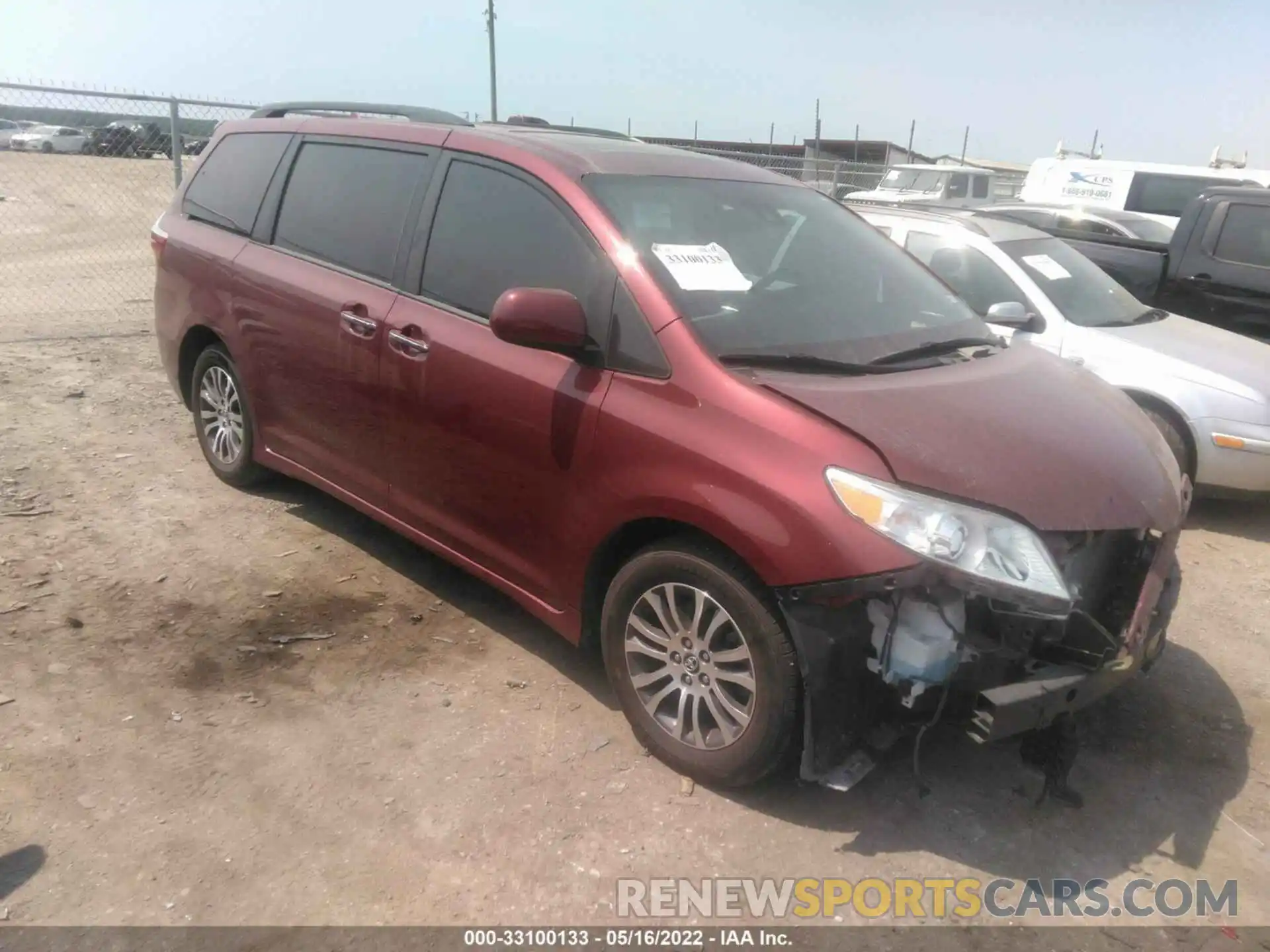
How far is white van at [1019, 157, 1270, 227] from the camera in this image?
13.9 metres

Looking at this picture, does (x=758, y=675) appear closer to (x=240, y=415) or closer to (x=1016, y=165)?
(x=240, y=415)

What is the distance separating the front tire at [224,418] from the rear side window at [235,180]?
0.66m

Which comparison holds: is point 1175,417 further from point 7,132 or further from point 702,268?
point 7,132

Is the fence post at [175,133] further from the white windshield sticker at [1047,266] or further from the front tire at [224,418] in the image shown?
the white windshield sticker at [1047,266]

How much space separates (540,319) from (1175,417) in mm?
4153

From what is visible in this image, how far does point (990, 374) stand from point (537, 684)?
1941mm

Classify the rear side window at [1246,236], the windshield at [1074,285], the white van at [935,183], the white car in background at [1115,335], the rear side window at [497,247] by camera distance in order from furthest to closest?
the white van at [935,183] → the rear side window at [1246,236] → the windshield at [1074,285] → the white car in background at [1115,335] → the rear side window at [497,247]

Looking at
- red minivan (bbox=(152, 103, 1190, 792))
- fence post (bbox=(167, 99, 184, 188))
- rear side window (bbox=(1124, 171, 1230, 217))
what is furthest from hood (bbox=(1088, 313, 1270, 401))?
rear side window (bbox=(1124, 171, 1230, 217))

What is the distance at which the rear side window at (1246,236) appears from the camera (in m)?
7.41

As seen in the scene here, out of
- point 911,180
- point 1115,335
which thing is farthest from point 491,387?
point 911,180

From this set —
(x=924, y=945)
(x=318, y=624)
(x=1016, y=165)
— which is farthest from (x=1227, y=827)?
(x=1016, y=165)

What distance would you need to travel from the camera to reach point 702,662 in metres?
3.00

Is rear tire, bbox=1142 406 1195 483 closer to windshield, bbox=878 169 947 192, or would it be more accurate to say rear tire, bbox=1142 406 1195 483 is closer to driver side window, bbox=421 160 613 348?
driver side window, bbox=421 160 613 348

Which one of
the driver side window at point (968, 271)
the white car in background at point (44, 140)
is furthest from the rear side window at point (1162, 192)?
the white car in background at point (44, 140)
